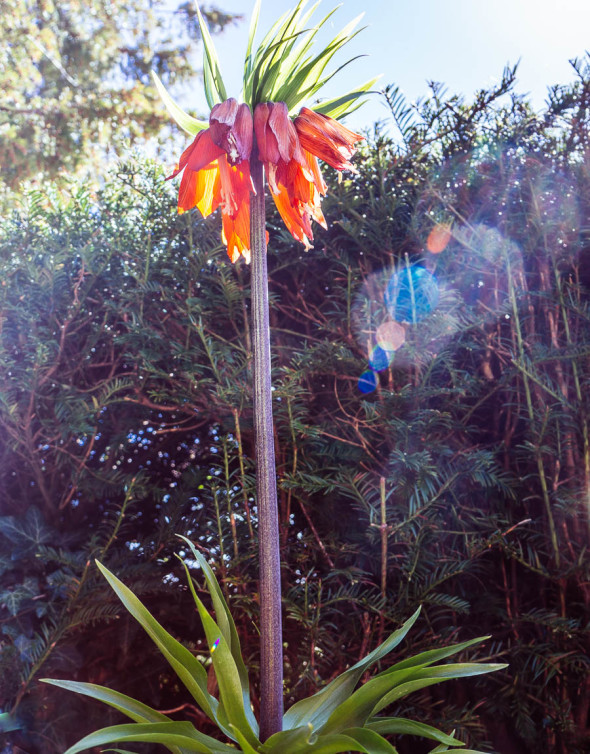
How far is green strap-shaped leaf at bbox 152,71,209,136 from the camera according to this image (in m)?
1.07

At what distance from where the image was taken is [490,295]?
1.55 metres

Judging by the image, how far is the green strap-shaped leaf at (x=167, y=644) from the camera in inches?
37.9

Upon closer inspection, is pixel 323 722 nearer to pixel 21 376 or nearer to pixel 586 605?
pixel 586 605

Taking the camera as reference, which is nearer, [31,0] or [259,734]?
[259,734]

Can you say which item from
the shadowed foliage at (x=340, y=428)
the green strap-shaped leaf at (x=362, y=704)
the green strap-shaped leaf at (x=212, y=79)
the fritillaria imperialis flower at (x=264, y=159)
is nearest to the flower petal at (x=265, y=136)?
the fritillaria imperialis flower at (x=264, y=159)

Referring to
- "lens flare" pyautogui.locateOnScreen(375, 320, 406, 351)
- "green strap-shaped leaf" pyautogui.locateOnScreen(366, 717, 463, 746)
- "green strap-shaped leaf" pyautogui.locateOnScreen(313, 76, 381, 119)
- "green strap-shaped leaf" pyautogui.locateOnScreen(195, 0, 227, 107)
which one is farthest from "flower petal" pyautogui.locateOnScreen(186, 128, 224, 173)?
"green strap-shaped leaf" pyautogui.locateOnScreen(366, 717, 463, 746)

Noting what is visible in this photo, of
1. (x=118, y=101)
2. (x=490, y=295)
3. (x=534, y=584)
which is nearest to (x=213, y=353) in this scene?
(x=490, y=295)

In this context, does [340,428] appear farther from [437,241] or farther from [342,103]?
[342,103]

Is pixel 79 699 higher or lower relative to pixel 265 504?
lower

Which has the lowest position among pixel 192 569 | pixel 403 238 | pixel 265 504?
pixel 192 569

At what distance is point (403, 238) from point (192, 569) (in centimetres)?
102

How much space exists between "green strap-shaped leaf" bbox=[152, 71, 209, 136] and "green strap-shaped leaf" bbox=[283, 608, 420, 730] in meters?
0.96

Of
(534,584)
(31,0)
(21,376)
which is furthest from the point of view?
(31,0)

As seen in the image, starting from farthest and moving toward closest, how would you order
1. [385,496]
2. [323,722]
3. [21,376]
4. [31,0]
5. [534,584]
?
[31,0] < [21,376] < [534,584] < [385,496] < [323,722]
